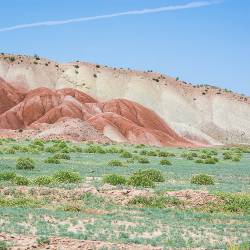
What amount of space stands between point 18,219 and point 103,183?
10.2 meters

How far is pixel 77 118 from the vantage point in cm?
9869

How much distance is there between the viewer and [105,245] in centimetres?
1356

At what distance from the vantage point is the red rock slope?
91188 mm

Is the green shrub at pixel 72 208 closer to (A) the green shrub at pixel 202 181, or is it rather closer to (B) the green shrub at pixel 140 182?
(B) the green shrub at pixel 140 182

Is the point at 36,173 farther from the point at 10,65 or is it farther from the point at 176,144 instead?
the point at 10,65

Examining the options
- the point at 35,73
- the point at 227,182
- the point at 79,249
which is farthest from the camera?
the point at 35,73

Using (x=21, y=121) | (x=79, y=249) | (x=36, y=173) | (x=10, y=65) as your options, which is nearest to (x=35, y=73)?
(x=10, y=65)

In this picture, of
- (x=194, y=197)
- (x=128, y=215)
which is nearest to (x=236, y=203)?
(x=194, y=197)

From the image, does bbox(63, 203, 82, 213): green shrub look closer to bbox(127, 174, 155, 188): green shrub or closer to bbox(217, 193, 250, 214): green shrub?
bbox(217, 193, 250, 214): green shrub

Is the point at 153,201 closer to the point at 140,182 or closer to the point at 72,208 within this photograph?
the point at 72,208

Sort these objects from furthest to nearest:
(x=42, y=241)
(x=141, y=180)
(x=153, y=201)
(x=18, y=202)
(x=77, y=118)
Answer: (x=77, y=118), (x=141, y=180), (x=153, y=201), (x=18, y=202), (x=42, y=241)

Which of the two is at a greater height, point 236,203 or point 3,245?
point 3,245

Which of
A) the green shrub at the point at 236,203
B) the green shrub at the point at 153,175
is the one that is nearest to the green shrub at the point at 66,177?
the green shrub at the point at 153,175

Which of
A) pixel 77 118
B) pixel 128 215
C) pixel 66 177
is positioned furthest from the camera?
pixel 77 118
